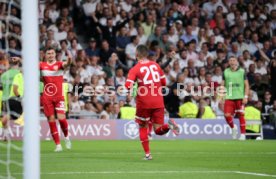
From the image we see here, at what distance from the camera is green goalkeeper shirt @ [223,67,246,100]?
20781 millimetres

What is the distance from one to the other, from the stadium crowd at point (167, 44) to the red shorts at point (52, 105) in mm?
5657

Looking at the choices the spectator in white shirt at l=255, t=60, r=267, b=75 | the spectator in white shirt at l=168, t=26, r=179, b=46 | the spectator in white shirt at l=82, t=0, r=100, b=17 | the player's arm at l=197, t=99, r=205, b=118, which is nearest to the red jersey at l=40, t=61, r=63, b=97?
the player's arm at l=197, t=99, r=205, b=118

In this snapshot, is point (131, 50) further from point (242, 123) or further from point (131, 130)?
point (242, 123)

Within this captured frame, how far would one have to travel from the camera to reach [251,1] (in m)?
27.4

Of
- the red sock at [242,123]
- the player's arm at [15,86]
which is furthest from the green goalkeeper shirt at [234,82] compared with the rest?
the player's arm at [15,86]

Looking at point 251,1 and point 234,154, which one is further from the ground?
point 251,1

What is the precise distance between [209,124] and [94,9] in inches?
207

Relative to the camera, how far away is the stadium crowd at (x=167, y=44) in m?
23.0

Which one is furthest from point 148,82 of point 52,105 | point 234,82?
point 234,82

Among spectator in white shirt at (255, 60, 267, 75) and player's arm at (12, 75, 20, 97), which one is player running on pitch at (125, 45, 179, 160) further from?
spectator in white shirt at (255, 60, 267, 75)

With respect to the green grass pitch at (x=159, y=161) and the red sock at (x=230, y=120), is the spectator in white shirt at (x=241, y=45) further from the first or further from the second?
the green grass pitch at (x=159, y=161)

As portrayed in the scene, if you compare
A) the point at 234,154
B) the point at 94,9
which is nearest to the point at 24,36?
the point at 234,154

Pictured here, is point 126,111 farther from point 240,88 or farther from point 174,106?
point 240,88

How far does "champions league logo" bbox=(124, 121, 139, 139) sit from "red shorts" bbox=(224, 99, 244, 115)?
8.83 feet
